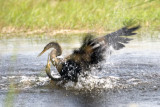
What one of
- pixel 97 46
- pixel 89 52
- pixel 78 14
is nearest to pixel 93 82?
pixel 89 52

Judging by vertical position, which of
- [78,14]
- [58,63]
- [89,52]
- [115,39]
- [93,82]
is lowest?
[93,82]

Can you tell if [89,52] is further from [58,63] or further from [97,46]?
[58,63]

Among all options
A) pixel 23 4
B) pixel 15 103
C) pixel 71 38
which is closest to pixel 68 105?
pixel 15 103

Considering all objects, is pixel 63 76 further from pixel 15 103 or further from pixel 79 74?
pixel 15 103

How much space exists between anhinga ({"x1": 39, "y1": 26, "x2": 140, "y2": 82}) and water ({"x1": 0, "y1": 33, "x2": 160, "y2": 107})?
0.19m

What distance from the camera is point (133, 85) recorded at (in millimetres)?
7141

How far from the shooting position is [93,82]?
763 centimetres

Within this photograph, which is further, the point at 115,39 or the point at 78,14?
the point at 78,14

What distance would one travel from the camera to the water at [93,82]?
19.9ft

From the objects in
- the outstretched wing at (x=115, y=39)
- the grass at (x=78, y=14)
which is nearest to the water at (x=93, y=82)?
the outstretched wing at (x=115, y=39)

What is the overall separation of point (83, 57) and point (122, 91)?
1030 mm

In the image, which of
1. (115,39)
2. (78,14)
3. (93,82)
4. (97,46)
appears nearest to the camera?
(97,46)

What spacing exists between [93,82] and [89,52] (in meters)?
0.58

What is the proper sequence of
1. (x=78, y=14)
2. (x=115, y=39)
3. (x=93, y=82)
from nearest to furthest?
1. (x=115, y=39)
2. (x=93, y=82)
3. (x=78, y=14)
